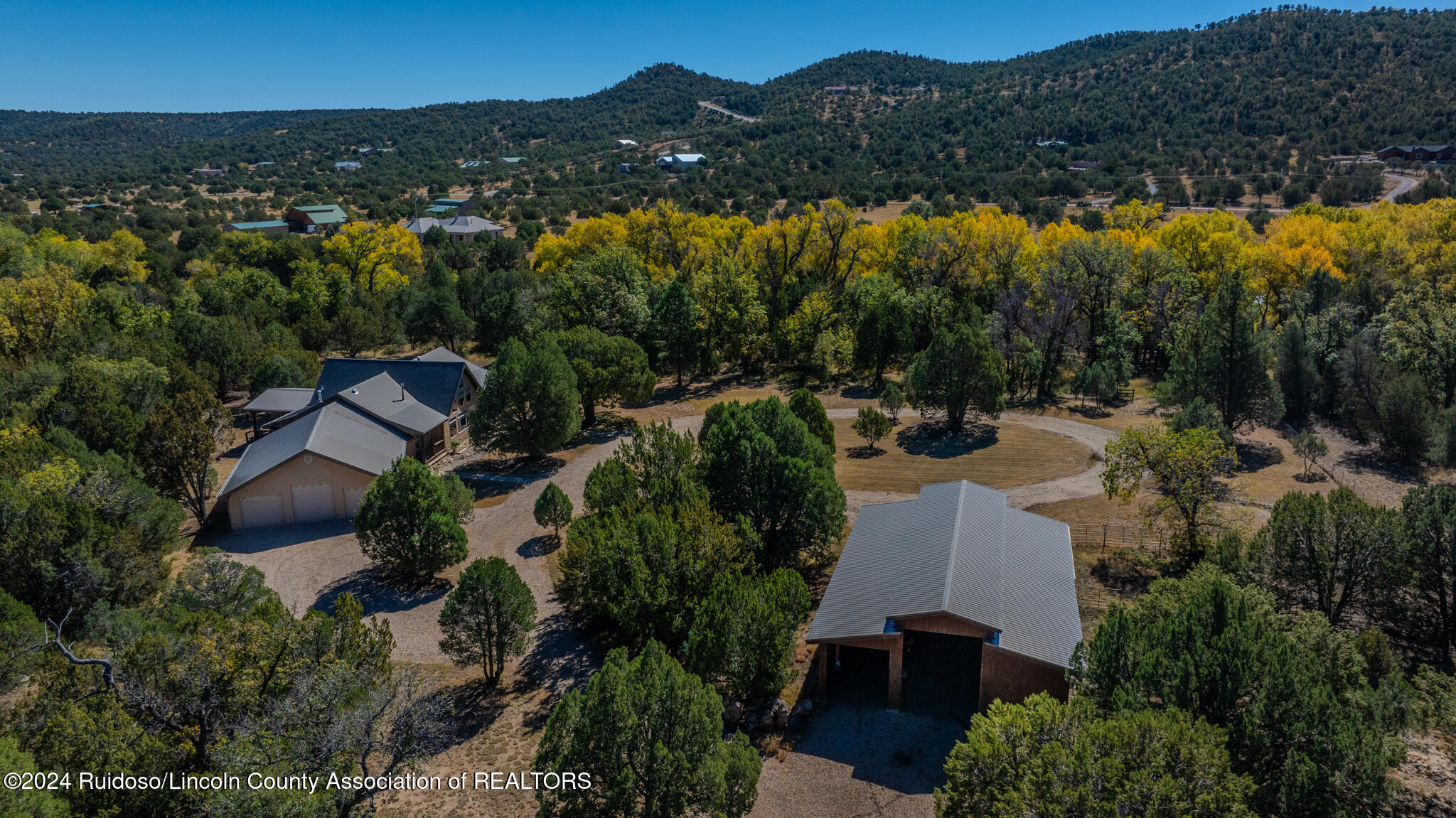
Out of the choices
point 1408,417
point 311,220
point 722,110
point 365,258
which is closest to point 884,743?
point 1408,417

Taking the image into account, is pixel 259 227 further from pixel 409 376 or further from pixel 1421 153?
pixel 1421 153

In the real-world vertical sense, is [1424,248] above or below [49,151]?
below

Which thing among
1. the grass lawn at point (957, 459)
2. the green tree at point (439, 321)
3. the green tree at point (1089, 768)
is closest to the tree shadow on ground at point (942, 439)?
the grass lawn at point (957, 459)

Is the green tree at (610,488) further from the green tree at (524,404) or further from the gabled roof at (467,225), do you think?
the gabled roof at (467,225)

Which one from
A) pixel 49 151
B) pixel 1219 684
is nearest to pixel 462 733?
pixel 1219 684

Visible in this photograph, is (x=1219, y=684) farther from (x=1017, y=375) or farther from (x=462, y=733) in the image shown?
(x=1017, y=375)

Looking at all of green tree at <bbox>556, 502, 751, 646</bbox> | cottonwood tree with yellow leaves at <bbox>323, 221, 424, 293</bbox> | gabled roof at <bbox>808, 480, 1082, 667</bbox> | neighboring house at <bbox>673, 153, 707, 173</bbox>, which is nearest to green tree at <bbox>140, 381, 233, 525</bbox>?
green tree at <bbox>556, 502, 751, 646</bbox>
